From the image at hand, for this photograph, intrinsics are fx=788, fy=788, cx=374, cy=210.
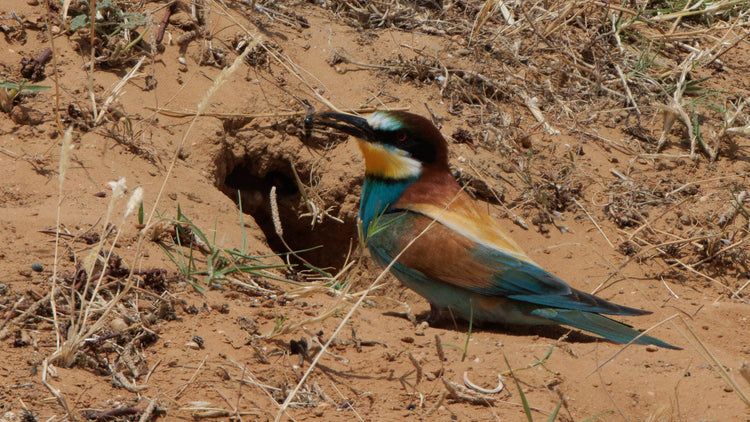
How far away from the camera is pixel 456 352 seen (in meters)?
2.70

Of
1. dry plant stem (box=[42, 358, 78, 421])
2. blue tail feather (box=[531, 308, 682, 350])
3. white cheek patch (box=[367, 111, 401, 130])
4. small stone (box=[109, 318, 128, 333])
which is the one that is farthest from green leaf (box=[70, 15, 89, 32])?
blue tail feather (box=[531, 308, 682, 350])

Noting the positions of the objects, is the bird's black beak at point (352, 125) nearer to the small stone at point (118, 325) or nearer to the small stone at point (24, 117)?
the small stone at point (24, 117)

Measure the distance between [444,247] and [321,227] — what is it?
1.50 m

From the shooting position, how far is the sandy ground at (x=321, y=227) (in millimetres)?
2350

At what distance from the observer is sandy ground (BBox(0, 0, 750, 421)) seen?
2.35 meters

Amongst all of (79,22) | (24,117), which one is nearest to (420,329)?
(24,117)

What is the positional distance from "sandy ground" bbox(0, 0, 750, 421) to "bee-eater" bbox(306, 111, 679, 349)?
13cm

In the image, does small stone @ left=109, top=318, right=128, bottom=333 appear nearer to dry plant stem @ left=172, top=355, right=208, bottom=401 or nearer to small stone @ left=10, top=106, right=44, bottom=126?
dry plant stem @ left=172, top=355, right=208, bottom=401

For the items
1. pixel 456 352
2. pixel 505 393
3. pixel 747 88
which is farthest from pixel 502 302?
pixel 747 88

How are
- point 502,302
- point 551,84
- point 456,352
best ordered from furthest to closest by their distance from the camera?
point 551,84 < point 502,302 < point 456,352

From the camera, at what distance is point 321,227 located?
473 centimetres

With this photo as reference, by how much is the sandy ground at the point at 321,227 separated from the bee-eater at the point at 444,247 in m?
0.13

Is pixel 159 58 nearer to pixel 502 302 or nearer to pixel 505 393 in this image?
pixel 502 302

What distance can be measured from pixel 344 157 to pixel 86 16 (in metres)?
1.52
